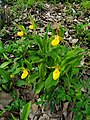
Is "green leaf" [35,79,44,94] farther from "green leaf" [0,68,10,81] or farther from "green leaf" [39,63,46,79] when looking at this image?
"green leaf" [0,68,10,81]

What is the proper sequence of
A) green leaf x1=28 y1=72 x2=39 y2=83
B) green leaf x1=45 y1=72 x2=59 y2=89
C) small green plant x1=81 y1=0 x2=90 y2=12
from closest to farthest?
green leaf x1=45 y1=72 x2=59 y2=89 → green leaf x1=28 y1=72 x2=39 y2=83 → small green plant x1=81 y1=0 x2=90 y2=12

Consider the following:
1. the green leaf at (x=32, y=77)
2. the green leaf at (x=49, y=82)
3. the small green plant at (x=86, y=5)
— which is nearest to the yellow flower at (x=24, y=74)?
the green leaf at (x=32, y=77)

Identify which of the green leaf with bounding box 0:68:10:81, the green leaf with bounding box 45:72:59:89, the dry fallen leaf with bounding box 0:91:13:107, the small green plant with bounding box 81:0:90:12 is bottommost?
the dry fallen leaf with bounding box 0:91:13:107

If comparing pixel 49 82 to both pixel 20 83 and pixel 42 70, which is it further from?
pixel 20 83

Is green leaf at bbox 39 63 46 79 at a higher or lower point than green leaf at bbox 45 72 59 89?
higher

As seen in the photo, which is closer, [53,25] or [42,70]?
[42,70]

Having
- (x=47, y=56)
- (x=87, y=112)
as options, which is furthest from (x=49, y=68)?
(x=87, y=112)

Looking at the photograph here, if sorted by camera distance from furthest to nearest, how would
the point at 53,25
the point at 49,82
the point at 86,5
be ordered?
the point at 86,5, the point at 53,25, the point at 49,82

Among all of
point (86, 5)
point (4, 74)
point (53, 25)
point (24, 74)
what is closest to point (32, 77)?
point (24, 74)

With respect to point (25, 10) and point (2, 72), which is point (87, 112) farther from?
point (25, 10)

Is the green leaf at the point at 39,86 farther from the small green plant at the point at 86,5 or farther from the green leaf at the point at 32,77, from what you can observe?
the small green plant at the point at 86,5

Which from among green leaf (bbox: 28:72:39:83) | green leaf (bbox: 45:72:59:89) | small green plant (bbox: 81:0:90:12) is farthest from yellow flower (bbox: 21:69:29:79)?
small green plant (bbox: 81:0:90:12)
